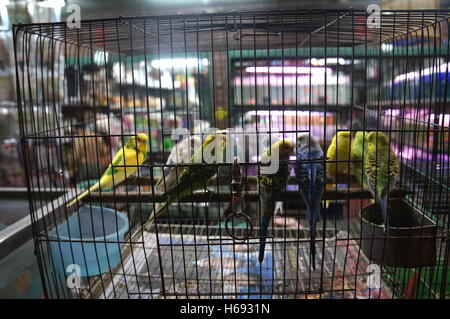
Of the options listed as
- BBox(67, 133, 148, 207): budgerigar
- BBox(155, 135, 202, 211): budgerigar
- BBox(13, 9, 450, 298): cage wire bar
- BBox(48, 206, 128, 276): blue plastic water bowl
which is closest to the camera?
BBox(13, 9, 450, 298): cage wire bar

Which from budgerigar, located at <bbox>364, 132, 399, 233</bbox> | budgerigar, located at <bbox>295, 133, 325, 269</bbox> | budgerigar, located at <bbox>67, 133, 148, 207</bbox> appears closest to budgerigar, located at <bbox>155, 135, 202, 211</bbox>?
budgerigar, located at <bbox>67, 133, 148, 207</bbox>

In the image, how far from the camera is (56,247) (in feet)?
4.41

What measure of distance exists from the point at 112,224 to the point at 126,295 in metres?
0.29

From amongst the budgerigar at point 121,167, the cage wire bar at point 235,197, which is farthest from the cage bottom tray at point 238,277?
the budgerigar at point 121,167

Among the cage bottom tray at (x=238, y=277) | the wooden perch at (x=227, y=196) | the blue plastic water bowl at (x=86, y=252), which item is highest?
the wooden perch at (x=227, y=196)

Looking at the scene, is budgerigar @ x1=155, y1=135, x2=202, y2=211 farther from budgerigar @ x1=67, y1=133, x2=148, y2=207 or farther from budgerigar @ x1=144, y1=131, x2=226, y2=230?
budgerigar @ x1=67, y1=133, x2=148, y2=207

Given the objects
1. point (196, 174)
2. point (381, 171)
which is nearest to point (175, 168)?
point (196, 174)

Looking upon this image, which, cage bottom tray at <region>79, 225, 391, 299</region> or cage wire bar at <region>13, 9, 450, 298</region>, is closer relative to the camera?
cage wire bar at <region>13, 9, 450, 298</region>

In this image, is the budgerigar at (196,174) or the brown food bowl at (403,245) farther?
the budgerigar at (196,174)

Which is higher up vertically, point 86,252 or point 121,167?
point 121,167

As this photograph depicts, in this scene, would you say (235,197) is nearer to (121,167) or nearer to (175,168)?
(175,168)

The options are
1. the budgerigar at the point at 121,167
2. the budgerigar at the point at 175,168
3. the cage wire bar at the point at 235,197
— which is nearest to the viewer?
the cage wire bar at the point at 235,197

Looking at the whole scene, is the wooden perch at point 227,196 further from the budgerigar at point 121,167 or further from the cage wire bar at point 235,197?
the budgerigar at point 121,167
